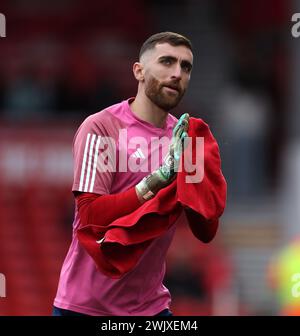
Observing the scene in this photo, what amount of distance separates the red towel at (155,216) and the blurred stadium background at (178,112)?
5181mm

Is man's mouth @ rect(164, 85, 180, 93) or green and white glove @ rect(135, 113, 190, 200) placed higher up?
man's mouth @ rect(164, 85, 180, 93)

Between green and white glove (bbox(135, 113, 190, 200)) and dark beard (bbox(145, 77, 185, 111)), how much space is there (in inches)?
6.5

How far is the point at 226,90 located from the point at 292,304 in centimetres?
576

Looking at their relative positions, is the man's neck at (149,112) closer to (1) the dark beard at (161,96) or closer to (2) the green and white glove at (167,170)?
(1) the dark beard at (161,96)

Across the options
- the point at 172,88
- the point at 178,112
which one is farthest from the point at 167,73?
the point at 178,112

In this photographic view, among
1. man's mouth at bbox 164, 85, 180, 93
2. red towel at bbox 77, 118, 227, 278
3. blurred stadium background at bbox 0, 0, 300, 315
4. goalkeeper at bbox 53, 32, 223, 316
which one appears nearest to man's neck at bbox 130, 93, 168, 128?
goalkeeper at bbox 53, 32, 223, 316

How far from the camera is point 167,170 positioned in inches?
202

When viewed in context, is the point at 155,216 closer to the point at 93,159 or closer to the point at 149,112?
the point at 93,159

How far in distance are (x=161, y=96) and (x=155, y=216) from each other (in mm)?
518

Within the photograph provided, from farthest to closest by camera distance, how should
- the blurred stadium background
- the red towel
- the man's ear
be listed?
the blurred stadium background
the man's ear
the red towel

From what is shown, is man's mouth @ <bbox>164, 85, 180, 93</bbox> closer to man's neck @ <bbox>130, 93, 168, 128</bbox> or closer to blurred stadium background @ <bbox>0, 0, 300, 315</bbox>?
man's neck @ <bbox>130, 93, 168, 128</bbox>

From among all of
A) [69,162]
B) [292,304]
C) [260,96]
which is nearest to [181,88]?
[292,304]

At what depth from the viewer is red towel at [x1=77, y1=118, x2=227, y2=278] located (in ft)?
16.8

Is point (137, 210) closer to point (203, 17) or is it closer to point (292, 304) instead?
point (292, 304)
